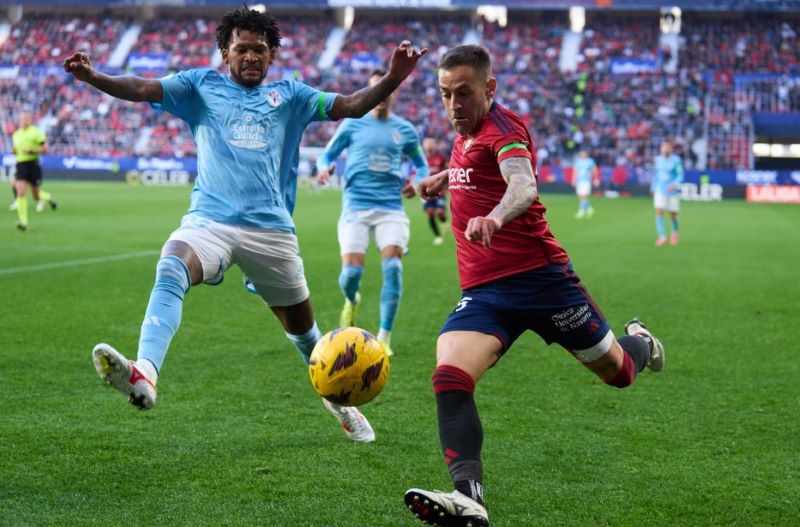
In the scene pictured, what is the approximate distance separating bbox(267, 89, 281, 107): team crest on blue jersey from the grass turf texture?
200cm

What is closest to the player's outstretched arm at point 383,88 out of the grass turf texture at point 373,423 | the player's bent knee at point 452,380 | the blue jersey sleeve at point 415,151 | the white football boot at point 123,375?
the player's bent knee at point 452,380

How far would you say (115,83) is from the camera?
518cm

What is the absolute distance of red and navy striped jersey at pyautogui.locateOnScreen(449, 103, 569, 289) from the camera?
4.62m

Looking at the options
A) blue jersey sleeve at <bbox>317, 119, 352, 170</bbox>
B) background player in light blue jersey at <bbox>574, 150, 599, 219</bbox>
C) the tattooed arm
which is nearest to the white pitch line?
blue jersey sleeve at <bbox>317, 119, 352, 170</bbox>

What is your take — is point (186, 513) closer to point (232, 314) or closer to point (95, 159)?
point (232, 314)

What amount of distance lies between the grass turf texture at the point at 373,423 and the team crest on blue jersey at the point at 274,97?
2.00 m

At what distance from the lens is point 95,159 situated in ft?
157

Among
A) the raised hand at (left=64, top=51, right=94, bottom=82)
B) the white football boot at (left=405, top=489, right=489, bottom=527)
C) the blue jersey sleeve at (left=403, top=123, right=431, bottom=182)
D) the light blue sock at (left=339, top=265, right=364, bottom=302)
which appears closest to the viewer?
the white football boot at (left=405, top=489, right=489, bottom=527)

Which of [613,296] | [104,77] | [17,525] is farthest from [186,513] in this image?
[613,296]

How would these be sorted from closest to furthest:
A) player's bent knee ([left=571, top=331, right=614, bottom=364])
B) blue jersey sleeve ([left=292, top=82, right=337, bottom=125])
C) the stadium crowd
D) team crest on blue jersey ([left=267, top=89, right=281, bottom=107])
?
player's bent knee ([left=571, top=331, right=614, bottom=364]) < team crest on blue jersey ([left=267, top=89, right=281, bottom=107]) < blue jersey sleeve ([left=292, top=82, right=337, bottom=125]) < the stadium crowd

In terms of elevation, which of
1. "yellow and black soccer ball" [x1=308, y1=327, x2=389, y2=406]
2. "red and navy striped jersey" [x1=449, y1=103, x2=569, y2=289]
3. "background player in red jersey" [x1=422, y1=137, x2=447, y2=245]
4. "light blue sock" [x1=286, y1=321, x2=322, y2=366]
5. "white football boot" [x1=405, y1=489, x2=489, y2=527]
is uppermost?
"red and navy striped jersey" [x1=449, y1=103, x2=569, y2=289]

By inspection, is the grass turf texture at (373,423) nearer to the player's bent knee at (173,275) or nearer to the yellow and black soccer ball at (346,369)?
the yellow and black soccer ball at (346,369)

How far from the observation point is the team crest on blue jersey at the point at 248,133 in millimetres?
5488

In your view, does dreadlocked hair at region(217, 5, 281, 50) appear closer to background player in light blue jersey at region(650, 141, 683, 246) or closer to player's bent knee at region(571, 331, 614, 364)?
player's bent knee at region(571, 331, 614, 364)
